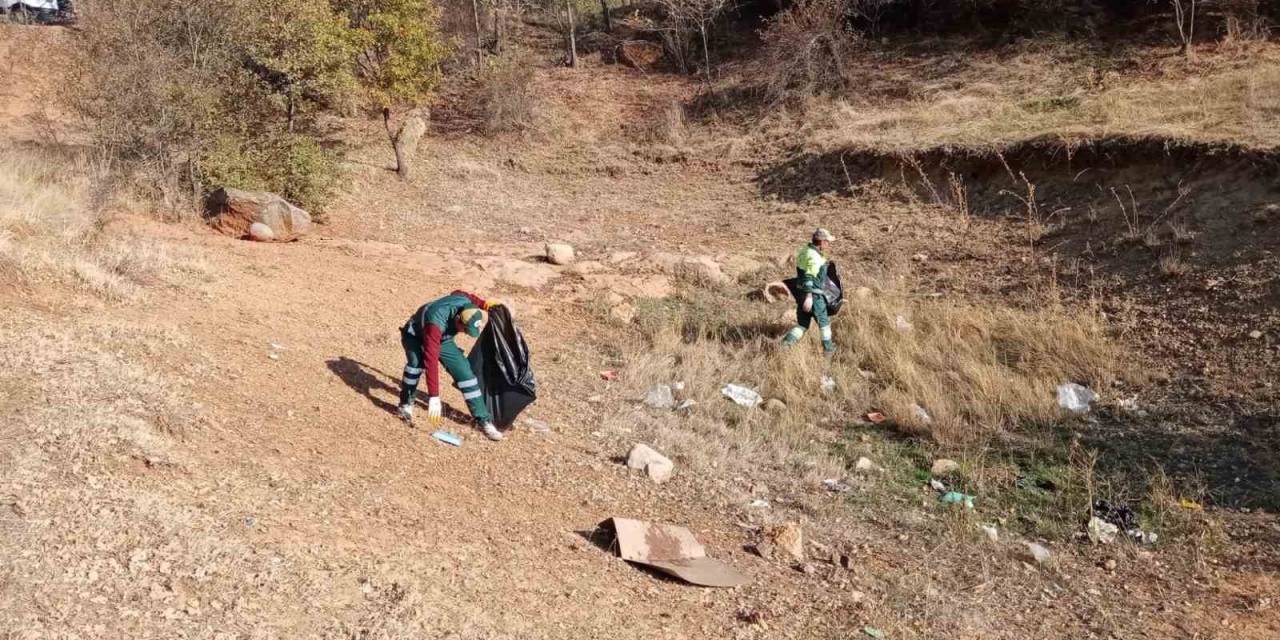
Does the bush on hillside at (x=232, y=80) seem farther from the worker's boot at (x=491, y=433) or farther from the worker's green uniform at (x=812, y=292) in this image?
the worker's green uniform at (x=812, y=292)

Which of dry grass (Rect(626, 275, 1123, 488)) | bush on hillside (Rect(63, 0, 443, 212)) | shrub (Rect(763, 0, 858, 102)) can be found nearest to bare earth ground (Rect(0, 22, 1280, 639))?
dry grass (Rect(626, 275, 1123, 488))

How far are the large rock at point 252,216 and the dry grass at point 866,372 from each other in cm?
492

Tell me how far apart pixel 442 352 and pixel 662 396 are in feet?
7.54

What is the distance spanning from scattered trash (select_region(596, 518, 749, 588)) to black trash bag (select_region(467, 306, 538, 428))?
1.46 m

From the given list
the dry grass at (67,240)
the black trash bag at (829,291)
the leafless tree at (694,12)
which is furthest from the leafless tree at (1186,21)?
the dry grass at (67,240)

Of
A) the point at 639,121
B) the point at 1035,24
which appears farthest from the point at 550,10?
the point at 1035,24

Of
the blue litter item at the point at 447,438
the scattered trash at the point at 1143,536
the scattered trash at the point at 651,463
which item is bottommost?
the scattered trash at the point at 1143,536

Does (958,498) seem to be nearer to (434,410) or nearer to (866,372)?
(866,372)

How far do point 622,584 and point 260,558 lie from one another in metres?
1.71

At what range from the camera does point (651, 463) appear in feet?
19.5

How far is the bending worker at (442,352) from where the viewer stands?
5.79 meters

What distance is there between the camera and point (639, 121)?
61.3 feet

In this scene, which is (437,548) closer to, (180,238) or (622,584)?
(622,584)

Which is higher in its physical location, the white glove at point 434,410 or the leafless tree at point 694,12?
the leafless tree at point 694,12
